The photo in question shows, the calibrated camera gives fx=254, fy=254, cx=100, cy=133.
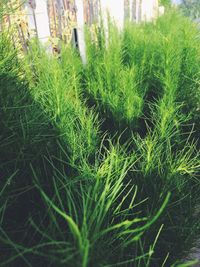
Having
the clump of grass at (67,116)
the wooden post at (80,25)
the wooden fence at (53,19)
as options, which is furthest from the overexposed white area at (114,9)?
the clump of grass at (67,116)

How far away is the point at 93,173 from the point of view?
0.72 m

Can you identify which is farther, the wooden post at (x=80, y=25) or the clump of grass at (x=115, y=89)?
the wooden post at (x=80, y=25)

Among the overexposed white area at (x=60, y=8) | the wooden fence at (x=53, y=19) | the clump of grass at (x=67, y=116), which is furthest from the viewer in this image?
the overexposed white area at (x=60, y=8)

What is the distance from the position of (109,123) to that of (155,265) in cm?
78

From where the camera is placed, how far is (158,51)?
1834 millimetres

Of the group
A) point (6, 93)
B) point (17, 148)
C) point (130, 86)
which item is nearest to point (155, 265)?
point (17, 148)

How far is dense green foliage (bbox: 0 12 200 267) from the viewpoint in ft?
1.47

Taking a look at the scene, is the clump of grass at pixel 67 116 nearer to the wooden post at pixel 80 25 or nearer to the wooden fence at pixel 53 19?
the wooden fence at pixel 53 19

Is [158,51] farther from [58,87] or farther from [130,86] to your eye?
[58,87]

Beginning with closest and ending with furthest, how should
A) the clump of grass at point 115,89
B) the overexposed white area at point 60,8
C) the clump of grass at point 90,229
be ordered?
the clump of grass at point 90,229
the clump of grass at point 115,89
the overexposed white area at point 60,8

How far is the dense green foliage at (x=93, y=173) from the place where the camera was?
45 centimetres

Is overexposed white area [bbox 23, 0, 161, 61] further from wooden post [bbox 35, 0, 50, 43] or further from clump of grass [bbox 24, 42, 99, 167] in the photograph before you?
clump of grass [bbox 24, 42, 99, 167]

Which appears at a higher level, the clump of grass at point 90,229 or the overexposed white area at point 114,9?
the overexposed white area at point 114,9

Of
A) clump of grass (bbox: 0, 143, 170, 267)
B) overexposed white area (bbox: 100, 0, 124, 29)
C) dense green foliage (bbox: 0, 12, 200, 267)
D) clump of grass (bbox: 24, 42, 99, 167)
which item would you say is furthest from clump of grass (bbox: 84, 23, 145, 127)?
overexposed white area (bbox: 100, 0, 124, 29)
